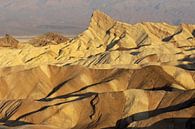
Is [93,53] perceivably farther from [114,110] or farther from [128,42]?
[114,110]

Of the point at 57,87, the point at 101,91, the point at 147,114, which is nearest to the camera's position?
the point at 147,114

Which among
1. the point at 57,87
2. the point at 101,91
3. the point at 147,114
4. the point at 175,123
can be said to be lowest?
the point at 57,87

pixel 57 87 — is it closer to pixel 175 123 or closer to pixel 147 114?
pixel 147 114

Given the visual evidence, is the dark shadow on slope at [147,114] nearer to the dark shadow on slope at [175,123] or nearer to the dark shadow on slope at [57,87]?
the dark shadow on slope at [175,123]

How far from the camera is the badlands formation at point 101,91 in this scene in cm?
4688

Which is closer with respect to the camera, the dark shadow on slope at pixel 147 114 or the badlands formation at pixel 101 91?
the dark shadow on slope at pixel 147 114

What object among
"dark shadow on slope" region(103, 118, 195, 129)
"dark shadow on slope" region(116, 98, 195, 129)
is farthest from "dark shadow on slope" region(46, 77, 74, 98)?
"dark shadow on slope" region(103, 118, 195, 129)

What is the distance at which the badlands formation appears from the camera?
154ft

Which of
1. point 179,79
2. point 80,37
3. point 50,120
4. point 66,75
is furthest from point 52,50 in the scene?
point 50,120

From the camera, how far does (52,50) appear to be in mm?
100125

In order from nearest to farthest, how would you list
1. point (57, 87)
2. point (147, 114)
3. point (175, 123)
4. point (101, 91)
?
point (175, 123)
point (147, 114)
point (101, 91)
point (57, 87)

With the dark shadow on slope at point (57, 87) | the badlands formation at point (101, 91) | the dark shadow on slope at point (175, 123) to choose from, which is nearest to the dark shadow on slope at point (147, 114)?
the badlands formation at point (101, 91)

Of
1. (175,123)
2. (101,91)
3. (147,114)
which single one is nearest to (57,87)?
(101,91)

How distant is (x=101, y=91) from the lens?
57.4 m
